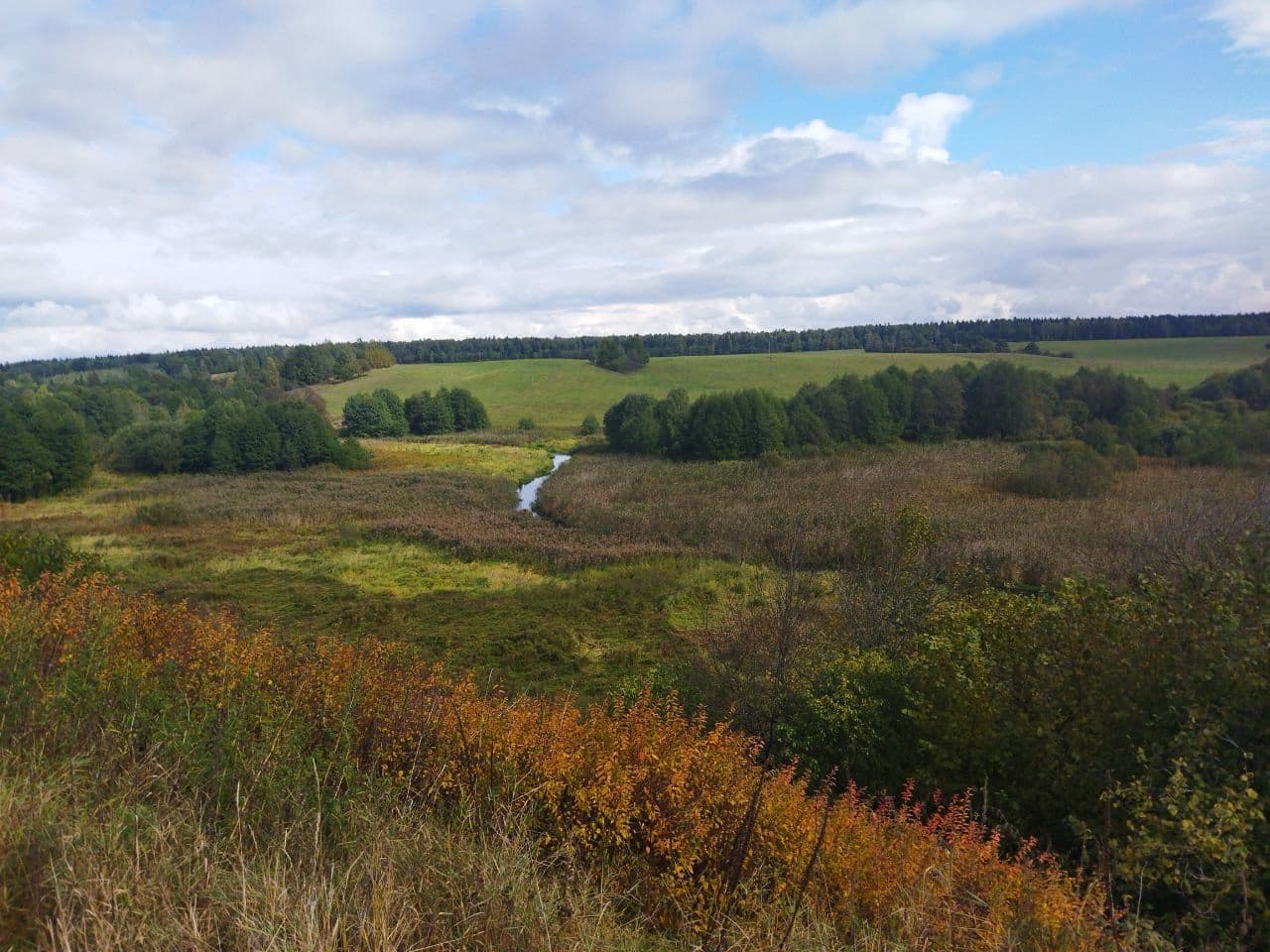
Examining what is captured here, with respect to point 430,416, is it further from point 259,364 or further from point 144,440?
point 259,364

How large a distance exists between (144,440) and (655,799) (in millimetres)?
66396

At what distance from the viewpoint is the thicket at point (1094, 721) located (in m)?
5.02

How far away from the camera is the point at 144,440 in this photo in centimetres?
5862

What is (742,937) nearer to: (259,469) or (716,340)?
(259,469)

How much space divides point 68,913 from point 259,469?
201ft

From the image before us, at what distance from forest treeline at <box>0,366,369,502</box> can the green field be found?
2772 cm

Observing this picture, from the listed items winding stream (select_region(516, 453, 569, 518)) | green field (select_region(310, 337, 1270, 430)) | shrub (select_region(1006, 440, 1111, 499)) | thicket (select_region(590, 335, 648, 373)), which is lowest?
winding stream (select_region(516, 453, 569, 518))

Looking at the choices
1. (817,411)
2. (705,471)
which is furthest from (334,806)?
(817,411)

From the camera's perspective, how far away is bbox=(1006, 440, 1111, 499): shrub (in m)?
35.2

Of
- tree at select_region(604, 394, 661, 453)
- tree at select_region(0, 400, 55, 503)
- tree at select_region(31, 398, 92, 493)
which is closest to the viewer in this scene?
tree at select_region(0, 400, 55, 503)

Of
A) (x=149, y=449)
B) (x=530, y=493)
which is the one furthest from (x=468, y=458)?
(x=149, y=449)

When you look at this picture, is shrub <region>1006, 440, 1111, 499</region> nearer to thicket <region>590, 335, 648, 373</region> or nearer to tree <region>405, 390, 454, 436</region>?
tree <region>405, 390, 454, 436</region>

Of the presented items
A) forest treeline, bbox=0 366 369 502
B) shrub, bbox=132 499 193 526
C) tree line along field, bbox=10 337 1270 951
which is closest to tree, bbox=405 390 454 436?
forest treeline, bbox=0 366 369 502

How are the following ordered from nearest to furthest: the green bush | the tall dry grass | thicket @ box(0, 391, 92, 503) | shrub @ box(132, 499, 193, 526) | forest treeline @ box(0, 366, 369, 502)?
1. the green bush
2. the tall dry grass
3. shrub @ box(132, 499, 193, 526)
4. thicket @ box(0, 391, 92, 503)
5. forest treeline @ box(0, 366, 369, 502)
